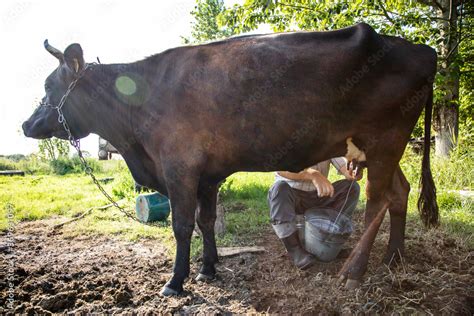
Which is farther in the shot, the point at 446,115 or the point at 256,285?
the point at 446,115

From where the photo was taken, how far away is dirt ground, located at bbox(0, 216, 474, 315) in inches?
114

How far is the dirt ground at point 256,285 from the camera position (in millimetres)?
2906

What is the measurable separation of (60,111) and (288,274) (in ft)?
10.0

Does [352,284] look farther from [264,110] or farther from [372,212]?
[264,110]

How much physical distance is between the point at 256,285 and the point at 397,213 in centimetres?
162

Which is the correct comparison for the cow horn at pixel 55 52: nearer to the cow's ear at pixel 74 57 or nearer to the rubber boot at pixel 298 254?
the cow's ear at pixel 74 57

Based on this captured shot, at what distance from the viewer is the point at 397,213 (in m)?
3.58

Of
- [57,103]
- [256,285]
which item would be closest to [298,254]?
[256,285]

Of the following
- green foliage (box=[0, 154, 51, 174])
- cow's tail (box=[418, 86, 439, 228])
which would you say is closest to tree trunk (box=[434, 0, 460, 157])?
cow's tail (box=[418, 86, 439, 228])

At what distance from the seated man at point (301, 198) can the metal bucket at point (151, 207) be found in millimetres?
2847

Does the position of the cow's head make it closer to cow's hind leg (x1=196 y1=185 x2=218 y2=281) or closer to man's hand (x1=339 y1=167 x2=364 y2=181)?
cow's hind leg (x1=196 y1=185 x2=218 y2=281)

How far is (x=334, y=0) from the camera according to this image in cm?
841

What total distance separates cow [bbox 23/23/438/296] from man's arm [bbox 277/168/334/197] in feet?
1.55

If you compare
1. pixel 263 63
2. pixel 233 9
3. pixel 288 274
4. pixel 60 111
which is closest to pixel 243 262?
pixel 288 274
